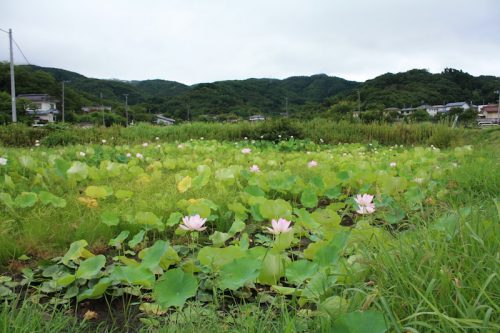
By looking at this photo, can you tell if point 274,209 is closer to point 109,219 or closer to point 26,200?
point 109,219

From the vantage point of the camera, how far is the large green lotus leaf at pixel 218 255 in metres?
1.08

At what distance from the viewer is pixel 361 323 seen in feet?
2.24

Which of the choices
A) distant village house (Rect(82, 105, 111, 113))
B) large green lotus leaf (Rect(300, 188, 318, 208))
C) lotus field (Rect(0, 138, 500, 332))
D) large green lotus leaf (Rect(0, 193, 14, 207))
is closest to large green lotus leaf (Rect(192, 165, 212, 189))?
lotus field (Rect(0, 138, 500, 332))

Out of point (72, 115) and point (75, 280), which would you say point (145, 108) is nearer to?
point (72, 115)

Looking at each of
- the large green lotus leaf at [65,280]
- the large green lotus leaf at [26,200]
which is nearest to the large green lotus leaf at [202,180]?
the large green lotus leaf at [26,200]

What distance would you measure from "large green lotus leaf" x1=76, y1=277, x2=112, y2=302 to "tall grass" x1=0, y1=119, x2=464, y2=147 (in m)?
7.55

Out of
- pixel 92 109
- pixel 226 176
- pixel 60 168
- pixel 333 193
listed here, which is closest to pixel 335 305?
pixel 333 193

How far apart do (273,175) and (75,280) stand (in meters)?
1.40

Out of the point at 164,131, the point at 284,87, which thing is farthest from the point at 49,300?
the point at 284,87

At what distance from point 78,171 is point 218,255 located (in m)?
1.74

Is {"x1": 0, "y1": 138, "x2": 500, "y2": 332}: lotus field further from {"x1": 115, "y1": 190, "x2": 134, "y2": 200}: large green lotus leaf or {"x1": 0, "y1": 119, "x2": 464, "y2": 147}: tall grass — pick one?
{"x1": 0, "y1": 119, "x2": 464, "y2": 147}: tall grass

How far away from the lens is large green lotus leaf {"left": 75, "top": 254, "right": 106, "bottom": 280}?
1.12m

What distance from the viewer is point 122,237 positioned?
1.47 m

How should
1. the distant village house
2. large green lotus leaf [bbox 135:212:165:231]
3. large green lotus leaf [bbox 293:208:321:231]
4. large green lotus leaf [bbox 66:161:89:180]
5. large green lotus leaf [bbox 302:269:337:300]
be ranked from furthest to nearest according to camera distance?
the distant village house, large green lotus leaf [bbox 66:161:89:180], large green lotus leaf [bbox 135:212:165:231], large green lotus leaf [bbox 293:208:321:231], large green lotus leaf [bbox 302:269:337:300]
